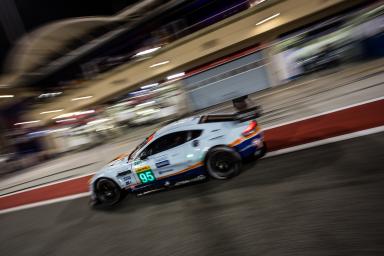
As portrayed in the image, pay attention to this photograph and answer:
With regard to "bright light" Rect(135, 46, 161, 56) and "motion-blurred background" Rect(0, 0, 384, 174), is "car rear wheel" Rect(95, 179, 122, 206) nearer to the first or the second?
"motion-blurred background" Rect(0, 0, 384, 174)

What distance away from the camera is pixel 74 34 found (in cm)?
2003

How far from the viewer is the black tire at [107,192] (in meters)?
6.64

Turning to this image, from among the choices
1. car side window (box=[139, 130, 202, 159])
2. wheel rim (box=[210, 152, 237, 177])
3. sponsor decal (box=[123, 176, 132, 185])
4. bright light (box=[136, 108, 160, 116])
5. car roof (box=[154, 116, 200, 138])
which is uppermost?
bright light (box=[136, 108, 160, 116])

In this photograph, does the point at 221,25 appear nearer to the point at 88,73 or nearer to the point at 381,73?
the point at 381,73

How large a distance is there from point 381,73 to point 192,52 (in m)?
9.97

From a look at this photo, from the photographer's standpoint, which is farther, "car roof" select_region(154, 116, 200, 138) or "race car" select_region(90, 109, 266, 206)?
"car roof" select_region(154, 116, 200, 138)

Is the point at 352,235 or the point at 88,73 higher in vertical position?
the point at 88,73

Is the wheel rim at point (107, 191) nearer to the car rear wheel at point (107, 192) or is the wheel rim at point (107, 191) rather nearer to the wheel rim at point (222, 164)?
the car rear wheel at point (107, 192)

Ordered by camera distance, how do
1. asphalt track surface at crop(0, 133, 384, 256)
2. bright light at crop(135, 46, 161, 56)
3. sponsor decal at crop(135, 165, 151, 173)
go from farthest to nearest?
bright light at crop(135, 46, 161, 56) < sponsor decal at crop(135, 165, 151, 173) < asphalt track surface at crop(0, 133, 384, 256)

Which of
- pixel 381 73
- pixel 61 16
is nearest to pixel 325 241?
pixel 381 73

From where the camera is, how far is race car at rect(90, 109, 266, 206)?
225 inches

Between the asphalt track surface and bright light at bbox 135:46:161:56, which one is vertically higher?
bright light at bbox 135:46:161:56

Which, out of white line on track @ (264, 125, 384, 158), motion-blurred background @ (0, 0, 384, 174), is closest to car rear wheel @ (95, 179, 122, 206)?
white line on track @ (264, 125, 384, 158)

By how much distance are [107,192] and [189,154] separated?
2339 millimetres
